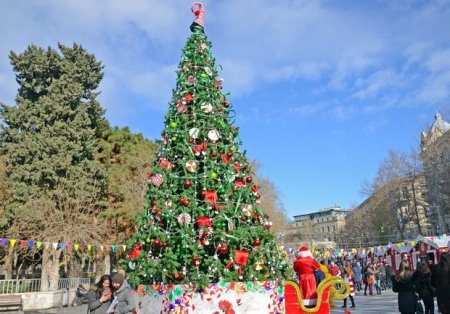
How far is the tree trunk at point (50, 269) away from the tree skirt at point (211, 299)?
58.6 ft

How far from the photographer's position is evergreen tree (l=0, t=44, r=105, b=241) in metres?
24.3

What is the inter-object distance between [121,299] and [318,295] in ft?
9.96

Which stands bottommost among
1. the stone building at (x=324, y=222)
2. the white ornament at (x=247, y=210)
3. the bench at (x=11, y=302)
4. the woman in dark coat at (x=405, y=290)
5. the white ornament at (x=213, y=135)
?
the bench at (x=11, y=302)

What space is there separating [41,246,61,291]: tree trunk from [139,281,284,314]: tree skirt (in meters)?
17.8

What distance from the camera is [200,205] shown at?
24.3 ft

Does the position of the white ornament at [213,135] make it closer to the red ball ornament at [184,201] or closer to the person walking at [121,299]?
the red ball ornament at [184,201]

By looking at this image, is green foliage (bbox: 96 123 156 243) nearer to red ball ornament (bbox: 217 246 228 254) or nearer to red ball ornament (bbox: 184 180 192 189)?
red ball ornament (bbox: 184 180 192 189)

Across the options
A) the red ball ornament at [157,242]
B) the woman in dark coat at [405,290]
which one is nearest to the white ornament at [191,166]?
the red ball ornament at [157,242]

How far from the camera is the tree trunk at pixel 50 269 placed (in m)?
22.6

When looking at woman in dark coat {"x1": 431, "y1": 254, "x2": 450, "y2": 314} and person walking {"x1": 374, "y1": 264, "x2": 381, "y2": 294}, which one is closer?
woman in dark coat {"x1": 431, "y1": 254, "x2": 450, "y2": 314}

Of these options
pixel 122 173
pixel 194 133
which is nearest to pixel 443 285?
pixel 194 133

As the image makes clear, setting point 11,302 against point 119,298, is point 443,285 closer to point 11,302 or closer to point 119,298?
point 119,298

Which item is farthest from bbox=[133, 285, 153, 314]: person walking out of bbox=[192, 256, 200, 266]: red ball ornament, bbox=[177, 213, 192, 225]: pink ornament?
bbox=[177, 213, 192, 225]: pink ornament

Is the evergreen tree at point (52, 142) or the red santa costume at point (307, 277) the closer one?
the red santa costume at point (307, 277)
